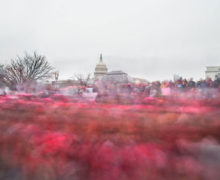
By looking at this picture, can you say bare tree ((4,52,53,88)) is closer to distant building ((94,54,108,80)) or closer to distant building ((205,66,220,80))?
distant building ((205,66,220,80))

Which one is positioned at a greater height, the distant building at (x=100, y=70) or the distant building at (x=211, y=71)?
the distant building at (x=100, y=70)

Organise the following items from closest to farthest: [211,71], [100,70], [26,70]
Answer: [26,70] → [211,71] → [100,70]

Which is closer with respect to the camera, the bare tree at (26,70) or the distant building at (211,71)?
the bare tree at (26,70)

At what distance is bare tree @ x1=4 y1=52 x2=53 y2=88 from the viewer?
23780 millimetres

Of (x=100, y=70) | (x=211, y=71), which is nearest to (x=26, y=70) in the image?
(x=211, y=71)

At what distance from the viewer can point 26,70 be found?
2558cm

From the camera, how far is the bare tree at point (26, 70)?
23780 mm

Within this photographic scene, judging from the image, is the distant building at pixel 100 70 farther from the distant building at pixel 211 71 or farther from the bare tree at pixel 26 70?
the bare tree at pixel 26 70

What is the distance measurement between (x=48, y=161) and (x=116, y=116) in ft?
3.40

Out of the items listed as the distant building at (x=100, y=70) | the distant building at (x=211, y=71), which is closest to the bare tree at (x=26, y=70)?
the distant building at (x=211, y=71)

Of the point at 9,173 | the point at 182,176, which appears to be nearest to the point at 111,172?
the point at 182,176

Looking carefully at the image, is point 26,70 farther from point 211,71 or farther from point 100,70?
point 100,70

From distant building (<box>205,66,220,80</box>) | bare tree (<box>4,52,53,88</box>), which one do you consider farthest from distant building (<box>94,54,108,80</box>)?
bare tree (<box>4,52,53,88</box>)

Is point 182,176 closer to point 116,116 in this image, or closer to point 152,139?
point 152,139
